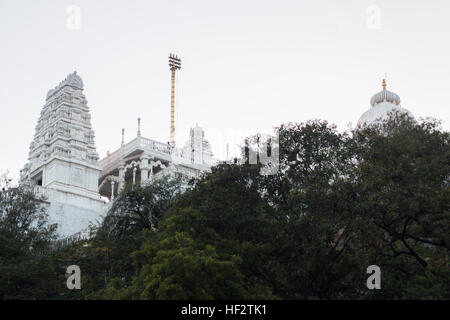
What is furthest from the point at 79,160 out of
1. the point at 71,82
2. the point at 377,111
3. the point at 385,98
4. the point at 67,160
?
the point at 385,98

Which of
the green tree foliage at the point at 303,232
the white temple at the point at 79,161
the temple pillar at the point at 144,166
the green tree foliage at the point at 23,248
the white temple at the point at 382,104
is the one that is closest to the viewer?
the green tree foliage at the point at 303,232

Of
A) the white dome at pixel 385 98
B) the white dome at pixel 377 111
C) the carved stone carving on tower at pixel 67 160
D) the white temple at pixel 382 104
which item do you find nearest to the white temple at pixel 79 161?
the carved stone carving on tower at pixel 67 160

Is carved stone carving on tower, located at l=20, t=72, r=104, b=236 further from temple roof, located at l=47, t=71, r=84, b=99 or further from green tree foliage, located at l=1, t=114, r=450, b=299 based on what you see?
green tree foliage, located at l=1, t=114, r=450, b=299

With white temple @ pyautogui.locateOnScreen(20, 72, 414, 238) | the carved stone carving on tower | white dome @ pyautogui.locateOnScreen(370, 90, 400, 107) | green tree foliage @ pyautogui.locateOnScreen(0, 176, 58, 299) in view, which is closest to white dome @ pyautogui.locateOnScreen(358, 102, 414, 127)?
white dome @ pyautogui.locateOnScreen(370, 90, 400, 107)

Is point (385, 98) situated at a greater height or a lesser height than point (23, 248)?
greater

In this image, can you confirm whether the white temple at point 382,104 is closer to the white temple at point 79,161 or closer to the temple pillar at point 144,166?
the white temple at point 79,161

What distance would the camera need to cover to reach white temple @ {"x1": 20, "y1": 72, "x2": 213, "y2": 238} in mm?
50562

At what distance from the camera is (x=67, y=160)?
53656 mm

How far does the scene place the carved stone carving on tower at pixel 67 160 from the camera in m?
50.1

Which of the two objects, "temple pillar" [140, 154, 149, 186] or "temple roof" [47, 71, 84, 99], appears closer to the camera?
"temple pillar" [140, 154, 149, 186]

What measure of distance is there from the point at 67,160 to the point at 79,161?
0.95 metres

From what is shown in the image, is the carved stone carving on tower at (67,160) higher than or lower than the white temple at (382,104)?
lower

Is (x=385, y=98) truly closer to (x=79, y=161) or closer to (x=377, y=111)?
(x=377, y=111)
